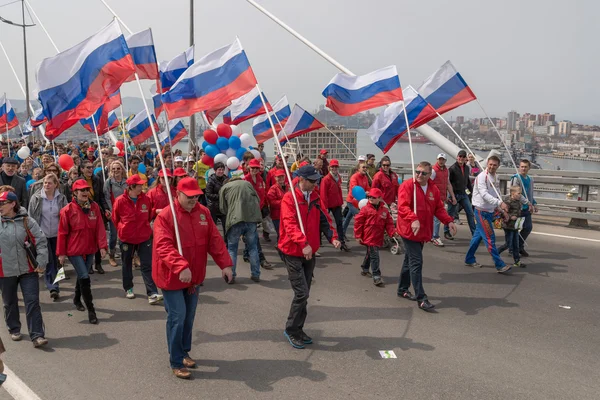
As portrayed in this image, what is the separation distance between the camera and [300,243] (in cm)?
522

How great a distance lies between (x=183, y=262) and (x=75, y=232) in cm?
245

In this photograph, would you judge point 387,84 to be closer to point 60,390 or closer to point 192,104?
point 192,104

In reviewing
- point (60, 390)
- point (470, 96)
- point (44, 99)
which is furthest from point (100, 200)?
point (470, 96)

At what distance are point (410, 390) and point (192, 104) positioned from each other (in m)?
5.24

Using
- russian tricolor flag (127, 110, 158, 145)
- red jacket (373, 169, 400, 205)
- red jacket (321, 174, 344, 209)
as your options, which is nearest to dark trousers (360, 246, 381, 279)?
red jacket (321, 174, 344, 209)

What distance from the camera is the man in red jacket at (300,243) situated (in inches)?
209

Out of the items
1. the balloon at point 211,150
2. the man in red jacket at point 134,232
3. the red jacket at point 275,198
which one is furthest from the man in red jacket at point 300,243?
the balloon at point 211,150

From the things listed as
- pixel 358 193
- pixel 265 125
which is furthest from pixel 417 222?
pixel 265 125

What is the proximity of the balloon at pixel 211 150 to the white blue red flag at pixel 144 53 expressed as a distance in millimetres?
3009

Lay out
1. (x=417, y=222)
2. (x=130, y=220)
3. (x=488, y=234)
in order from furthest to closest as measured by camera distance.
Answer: (x=488, y=234) < (x=130, y=220) < (x=417, y=222)

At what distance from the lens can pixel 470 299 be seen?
6.83m

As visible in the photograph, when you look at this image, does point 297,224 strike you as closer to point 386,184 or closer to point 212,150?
point 386,184

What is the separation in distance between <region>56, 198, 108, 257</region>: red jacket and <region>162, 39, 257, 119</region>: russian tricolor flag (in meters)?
2.15

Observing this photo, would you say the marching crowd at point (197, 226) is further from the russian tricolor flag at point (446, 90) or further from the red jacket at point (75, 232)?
the russian tricolor flag at point (446, 90)
